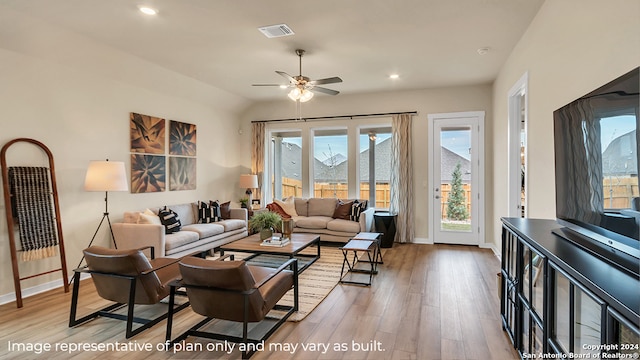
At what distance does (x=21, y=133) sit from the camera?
371 centimetres

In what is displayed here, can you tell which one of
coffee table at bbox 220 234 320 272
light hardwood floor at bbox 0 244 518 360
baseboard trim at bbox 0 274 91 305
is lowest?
light hardwood floor at bbox 0 244 518 360

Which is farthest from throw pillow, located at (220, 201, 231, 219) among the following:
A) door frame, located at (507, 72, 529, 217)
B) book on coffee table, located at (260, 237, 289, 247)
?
door frame, located at (507, 72, 529, 217)

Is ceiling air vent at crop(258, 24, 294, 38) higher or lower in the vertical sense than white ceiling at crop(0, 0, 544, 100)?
lower

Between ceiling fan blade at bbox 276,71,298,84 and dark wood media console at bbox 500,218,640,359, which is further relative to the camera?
ceiling fan blade at bbox 276,71,298,84

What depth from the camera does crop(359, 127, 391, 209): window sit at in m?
6.72

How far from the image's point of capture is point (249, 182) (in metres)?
7.06

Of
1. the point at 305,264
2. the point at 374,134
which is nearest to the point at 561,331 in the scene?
the point at 305,264

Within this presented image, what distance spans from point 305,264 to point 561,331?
3491mm

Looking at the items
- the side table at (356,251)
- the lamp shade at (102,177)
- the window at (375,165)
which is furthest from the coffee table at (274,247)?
the window at (375,165)

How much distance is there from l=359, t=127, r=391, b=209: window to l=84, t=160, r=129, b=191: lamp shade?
14.1ft

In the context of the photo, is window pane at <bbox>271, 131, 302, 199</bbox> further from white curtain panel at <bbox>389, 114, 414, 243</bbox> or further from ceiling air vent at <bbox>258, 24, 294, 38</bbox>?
ceiling air vent at <bbox>258, 24, 294, 38</bbox>

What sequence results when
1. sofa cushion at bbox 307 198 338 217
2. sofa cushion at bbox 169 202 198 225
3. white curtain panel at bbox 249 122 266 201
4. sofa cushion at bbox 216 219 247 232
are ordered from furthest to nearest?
white curtain panel at bbox 249 122 266 201 → sofa cushion at bbox 307 198 338 217 → sofa cushion at bbox 216 219 247 232 → sofa cushion at bbox 169 202 198 225

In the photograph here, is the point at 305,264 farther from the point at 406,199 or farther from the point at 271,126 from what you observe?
the point at 271,126

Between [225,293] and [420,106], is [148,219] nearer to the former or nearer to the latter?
[225,293]
